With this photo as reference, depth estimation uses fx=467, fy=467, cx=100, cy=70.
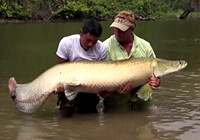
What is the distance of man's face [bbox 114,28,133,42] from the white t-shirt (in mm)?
247

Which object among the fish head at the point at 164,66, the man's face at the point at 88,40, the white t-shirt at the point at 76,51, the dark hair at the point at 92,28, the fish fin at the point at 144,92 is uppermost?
the dark hair at the point at 92,28

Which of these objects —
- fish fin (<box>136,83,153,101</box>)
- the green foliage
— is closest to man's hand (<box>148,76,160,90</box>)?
fish fin (<box>136,83,153,101</box>)

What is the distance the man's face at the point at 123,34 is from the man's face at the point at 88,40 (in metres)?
0.41

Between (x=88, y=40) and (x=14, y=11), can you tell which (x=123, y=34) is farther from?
(x=14, y=11)

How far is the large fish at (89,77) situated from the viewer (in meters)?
5.42

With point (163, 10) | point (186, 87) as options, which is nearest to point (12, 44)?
point (186, 87)

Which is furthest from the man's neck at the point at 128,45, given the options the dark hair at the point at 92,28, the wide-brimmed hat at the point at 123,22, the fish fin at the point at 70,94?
the fish fin at the point at 70,94

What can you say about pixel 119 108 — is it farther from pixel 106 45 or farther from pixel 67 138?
pixel 67 138

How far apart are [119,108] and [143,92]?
18.5 inches

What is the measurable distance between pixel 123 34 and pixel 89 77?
0.76 metres

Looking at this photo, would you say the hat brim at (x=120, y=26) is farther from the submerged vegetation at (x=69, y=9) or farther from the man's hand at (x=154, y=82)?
the submerged vegetation at (x=69, y=9)

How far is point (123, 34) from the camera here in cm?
578

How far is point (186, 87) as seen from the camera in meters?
7.65

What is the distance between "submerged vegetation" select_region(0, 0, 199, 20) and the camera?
36.6 meters
